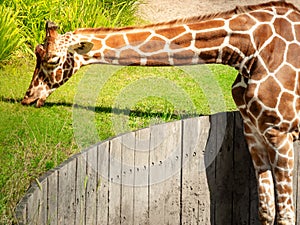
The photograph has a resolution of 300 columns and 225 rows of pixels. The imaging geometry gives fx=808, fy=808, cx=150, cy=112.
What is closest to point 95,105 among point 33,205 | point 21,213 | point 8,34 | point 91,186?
point 8,34

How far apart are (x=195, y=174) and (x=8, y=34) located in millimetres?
3973

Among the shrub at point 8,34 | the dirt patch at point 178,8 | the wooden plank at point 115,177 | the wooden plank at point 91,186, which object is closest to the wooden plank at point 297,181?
the wooden plank at point 115,177

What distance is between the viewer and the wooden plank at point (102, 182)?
4891mm

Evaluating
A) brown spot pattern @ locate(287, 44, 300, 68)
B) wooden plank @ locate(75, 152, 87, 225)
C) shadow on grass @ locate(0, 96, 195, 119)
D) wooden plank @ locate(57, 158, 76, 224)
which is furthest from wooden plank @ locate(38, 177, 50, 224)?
shadow on grass @ locate(0, 96, 195, 119)

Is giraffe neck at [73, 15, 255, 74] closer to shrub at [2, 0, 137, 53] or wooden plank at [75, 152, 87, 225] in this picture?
wooden plank at [75, 152, 87, 225]

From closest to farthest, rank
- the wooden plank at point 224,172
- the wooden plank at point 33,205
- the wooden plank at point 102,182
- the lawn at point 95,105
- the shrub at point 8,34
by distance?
1. the wooden plank at point 33,205
2. the wooden plank at point 102,182
3. the wooden plank at point 224,172
4. the lawn at point 95,105
5. the shrub at point 8,34

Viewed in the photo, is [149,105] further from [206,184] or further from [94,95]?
[206,184]

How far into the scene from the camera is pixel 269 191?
212 inches

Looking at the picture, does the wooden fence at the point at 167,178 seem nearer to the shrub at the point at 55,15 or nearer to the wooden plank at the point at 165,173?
the wooden plank at the point at 165,173

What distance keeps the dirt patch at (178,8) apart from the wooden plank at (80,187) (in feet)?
21.9

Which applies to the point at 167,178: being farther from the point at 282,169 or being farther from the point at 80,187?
the point at 80,187

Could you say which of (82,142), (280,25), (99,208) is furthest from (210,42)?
(82,142)

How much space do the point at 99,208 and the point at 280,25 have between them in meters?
1.63

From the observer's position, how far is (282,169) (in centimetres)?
523
